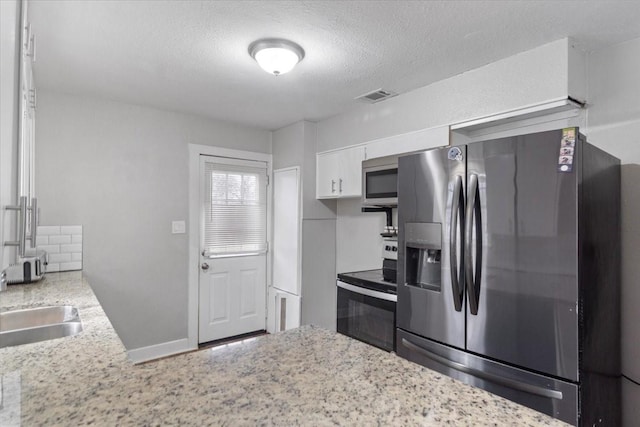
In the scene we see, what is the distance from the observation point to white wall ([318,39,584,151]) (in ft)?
6.45

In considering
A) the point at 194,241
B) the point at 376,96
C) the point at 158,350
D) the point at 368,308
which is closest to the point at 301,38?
the point at 376,96

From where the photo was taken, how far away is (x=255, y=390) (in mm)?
802

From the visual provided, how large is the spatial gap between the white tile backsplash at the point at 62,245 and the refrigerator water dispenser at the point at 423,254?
2.67m

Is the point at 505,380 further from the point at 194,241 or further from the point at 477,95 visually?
the point at 194,241

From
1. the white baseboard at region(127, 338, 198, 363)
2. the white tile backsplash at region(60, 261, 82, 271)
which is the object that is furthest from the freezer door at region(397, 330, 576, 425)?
the white tile backsplash at region(60, 261, 82, 271)

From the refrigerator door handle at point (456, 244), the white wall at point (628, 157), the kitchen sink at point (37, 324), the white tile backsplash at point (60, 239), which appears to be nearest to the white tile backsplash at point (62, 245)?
the white tile backsplash at point (60, 239)

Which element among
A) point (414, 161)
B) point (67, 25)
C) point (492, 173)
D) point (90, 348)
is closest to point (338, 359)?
point (90, 348)

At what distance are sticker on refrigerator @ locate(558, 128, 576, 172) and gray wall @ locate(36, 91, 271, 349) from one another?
307 cm

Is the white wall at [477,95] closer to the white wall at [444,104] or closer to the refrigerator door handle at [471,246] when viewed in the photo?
the white wall at [444,104]

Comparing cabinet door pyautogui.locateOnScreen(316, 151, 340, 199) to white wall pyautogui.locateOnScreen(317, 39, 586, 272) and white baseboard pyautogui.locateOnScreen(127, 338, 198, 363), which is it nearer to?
white wall pyautogui.locateOnScreen(317, 39, 586, 272)

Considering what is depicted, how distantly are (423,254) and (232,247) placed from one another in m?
2.32

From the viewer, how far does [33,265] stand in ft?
8.03

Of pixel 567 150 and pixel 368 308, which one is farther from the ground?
pixel 567 150

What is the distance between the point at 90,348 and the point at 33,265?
5.44 ft
